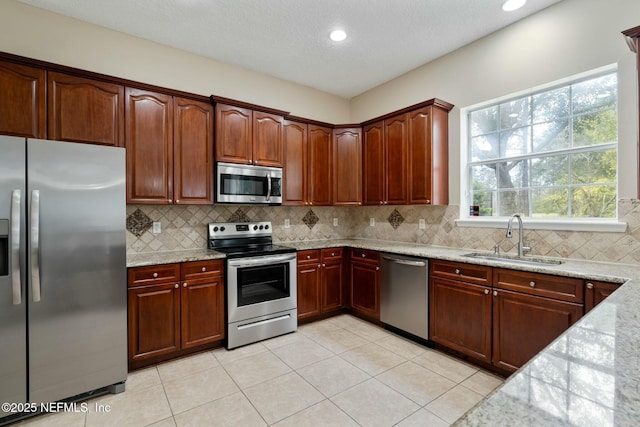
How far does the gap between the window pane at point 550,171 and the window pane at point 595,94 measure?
43 cm

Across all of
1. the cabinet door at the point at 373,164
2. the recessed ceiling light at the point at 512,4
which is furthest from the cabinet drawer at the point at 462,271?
the recessed ceiling light at the point at 512,4

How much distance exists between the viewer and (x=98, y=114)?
2.62 m

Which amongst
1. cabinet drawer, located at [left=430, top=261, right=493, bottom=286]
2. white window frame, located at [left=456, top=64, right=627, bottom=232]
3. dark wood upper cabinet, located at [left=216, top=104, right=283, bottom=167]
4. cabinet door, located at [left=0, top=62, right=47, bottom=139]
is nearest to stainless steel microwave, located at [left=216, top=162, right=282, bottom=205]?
dark wood upper cabinet, located at [left=216, top=104, right=283, bottom=167]

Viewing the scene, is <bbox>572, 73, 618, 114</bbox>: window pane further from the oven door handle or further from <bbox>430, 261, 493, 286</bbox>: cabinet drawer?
the oven door handle

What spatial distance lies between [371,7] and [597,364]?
9.42 ft

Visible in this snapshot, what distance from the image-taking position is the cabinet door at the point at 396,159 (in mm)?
3559

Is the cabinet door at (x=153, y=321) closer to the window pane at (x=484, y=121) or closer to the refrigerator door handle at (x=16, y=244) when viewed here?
the refrigerator door handle at (x=16, y=244)

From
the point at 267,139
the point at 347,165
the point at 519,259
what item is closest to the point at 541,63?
the point at 519,259

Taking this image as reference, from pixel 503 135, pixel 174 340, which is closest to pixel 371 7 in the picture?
pixel 503 135

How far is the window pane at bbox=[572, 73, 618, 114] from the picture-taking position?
2.46 m

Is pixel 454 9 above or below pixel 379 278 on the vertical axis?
above

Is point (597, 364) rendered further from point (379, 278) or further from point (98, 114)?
point (98, 114)

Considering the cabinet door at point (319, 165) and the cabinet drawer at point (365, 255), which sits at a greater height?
the cabinet door at point (319, 165)

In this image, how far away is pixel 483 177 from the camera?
3311 mm
